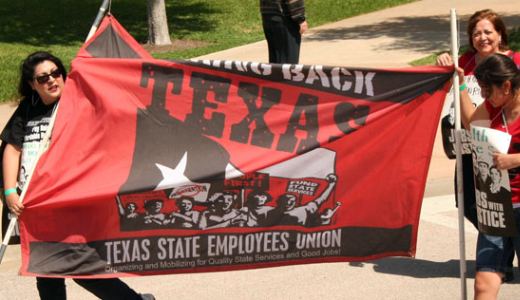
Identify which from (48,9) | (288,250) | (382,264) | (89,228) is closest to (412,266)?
(382,264)

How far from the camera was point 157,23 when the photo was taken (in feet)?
64.4

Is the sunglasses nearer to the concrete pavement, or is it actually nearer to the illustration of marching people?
the illustration of marching people

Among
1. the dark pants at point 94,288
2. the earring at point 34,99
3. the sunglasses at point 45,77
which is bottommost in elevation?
the dark pants at point 94,288

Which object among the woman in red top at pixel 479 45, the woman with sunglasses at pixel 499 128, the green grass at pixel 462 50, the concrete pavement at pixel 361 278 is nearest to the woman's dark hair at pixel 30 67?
the concrete pavement at pixel 361 278

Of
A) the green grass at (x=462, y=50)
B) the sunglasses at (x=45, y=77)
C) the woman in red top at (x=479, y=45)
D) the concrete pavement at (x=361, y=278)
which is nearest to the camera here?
the sunglasses at (x=45, y=77)

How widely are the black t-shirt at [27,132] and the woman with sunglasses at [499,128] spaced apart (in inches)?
87.3

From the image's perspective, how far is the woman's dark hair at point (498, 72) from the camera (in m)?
5.10

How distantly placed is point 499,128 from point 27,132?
2418mm

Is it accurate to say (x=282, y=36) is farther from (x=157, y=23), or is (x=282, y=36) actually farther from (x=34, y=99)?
(x=157, y=23)

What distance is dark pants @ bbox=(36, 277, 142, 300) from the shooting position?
5660 millimetres

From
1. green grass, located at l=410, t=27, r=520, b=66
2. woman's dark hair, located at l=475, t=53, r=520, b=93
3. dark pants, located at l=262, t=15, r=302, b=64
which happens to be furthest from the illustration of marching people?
green grass, located at l=410, t=27, r=520, b=66

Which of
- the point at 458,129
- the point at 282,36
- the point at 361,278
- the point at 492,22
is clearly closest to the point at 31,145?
the point at 458,129

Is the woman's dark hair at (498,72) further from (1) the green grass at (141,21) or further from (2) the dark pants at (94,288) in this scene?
(1) the green grass at (141,21)

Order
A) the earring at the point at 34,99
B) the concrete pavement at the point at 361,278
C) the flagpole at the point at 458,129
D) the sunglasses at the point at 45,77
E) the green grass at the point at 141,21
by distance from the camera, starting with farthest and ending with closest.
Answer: the green grass at the point at 141,21 → the concrete pavement at the point at 361,278 → the earring at the point at 34,99 → the sunglasses at the point at 45,77 → the flagpole at the point at 458,129
